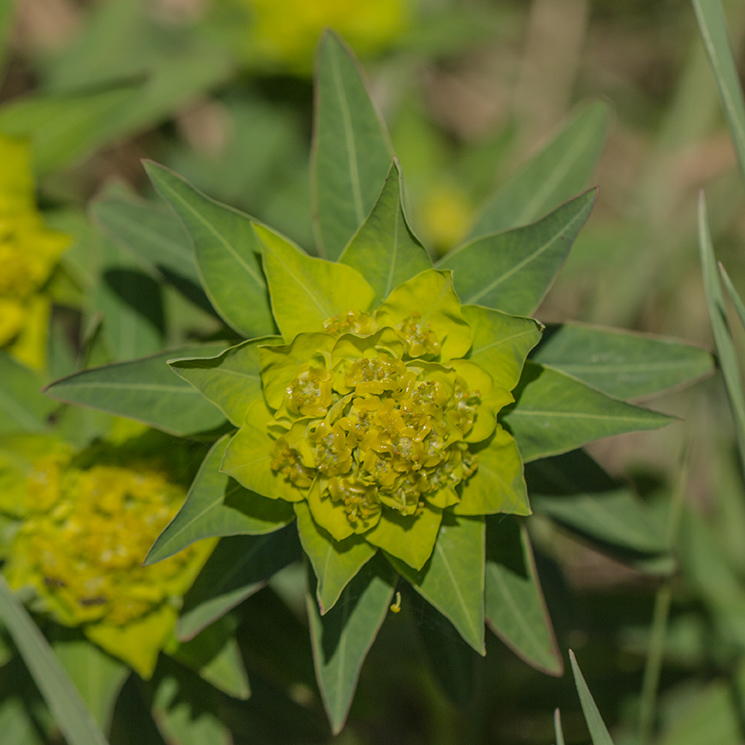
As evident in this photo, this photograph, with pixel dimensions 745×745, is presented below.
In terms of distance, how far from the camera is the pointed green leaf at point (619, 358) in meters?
1.82

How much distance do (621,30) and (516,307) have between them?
4204mm

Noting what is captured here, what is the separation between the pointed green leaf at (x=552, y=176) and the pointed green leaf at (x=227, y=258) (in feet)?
2.34

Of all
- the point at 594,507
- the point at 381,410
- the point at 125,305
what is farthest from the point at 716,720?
the point at 125,305

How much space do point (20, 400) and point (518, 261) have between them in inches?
54.9

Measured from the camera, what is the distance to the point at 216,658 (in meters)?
1.91

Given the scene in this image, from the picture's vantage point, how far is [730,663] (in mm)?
2977

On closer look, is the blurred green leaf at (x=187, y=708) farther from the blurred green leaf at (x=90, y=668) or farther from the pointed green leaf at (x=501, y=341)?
the pointed green leaf at (x=501, y=341)

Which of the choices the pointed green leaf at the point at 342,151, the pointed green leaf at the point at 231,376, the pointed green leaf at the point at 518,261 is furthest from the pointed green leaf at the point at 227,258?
the pointed green leaf at the point at 518,261

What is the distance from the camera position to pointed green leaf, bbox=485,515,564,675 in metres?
1.76

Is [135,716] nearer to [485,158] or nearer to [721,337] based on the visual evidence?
[721,337]

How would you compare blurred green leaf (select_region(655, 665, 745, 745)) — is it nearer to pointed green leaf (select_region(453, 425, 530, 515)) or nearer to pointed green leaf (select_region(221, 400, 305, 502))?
pointed green leaf (select_region(453, 425, 530, 515))

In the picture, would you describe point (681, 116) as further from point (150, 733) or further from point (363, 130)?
point (150, 733)

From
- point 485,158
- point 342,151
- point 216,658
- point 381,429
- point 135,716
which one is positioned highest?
point 342,151

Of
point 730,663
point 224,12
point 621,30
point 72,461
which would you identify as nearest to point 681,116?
point 621,30
